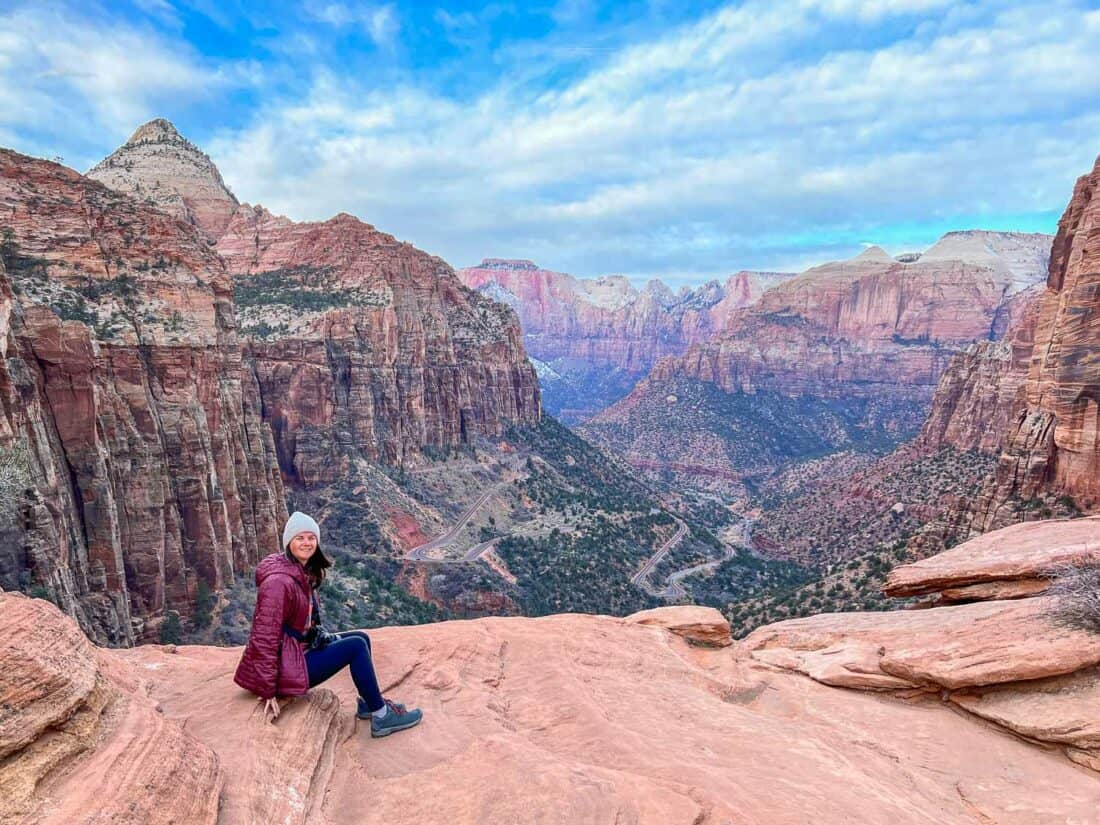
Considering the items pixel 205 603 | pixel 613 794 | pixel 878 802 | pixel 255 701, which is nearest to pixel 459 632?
pixel 255 701

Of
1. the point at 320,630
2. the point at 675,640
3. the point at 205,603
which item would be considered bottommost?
the point at 205,603

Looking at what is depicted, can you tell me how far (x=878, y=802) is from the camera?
22.9 feet

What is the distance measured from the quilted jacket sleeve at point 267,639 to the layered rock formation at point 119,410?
18.2m

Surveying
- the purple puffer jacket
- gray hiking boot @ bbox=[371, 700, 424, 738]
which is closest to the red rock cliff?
gray hiking boot @ bbox=[371, 700, 424, 738]

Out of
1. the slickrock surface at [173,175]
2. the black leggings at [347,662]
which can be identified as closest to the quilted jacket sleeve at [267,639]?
the black leggings at [347,662]

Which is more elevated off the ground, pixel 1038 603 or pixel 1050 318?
pixel 1050 318

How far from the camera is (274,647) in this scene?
720cm

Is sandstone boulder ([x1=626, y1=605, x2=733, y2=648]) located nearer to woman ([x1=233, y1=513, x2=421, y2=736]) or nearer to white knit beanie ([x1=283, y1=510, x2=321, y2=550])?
woman ([x1=233, y1=513, x2=421, y2=736])

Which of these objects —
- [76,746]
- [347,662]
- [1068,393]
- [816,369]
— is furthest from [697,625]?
[816,369]

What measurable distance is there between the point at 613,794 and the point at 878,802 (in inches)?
124

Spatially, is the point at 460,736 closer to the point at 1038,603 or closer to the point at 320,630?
the point at 320,630

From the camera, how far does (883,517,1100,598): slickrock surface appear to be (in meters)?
12.3

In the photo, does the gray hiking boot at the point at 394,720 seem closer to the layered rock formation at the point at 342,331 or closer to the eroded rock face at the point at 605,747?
the eroded rock face at the point at 605,747

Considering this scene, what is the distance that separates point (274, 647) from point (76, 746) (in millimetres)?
2000
